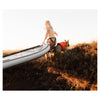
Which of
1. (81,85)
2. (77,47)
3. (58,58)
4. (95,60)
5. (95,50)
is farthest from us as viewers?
(77,47)

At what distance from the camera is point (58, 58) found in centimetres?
531

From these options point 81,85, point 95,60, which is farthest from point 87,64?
point 81,85

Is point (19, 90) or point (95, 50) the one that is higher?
point (95, 50)

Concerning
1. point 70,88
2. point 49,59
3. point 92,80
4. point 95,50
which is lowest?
point 70,88

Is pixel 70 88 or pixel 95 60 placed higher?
pixel 95 60

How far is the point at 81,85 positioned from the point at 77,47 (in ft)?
7.15

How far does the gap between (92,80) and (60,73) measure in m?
1.29

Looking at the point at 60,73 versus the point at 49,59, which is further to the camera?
the point at 49,59

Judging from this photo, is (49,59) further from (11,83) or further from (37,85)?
(11,83)

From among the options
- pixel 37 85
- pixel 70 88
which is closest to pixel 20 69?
pixel 37 85

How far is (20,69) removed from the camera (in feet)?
15.1

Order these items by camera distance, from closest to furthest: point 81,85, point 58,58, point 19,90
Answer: point 19,90
point 81,85
point 58,58

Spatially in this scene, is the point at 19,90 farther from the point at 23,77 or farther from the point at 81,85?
the point at 81,85

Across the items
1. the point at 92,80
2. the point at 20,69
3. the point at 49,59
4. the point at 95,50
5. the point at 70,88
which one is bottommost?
the point at 70,88
